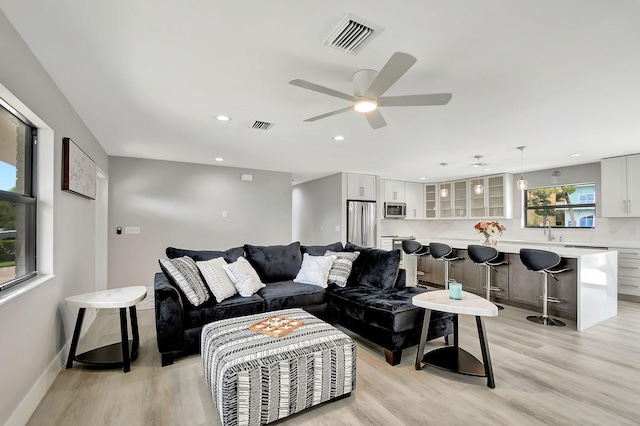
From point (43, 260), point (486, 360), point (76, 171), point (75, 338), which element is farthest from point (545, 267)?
point (76, 171)

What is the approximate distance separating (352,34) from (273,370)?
6.71 feet

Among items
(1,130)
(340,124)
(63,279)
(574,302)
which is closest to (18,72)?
(1,130)

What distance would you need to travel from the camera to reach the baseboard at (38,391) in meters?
1.77

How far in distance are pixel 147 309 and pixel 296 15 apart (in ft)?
13.8

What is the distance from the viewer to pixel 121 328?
2414mm

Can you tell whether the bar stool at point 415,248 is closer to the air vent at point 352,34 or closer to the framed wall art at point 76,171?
the air vent at point 352,34

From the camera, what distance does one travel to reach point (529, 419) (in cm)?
187

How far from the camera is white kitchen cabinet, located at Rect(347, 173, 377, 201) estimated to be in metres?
6.65

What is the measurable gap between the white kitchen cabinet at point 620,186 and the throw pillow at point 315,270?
5.07m

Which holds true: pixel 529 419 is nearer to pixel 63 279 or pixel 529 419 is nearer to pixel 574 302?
pixel 574 302

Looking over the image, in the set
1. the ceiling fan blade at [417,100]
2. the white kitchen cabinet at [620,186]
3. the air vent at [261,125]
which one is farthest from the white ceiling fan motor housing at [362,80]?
the white kitchen cabinet at [620,186]

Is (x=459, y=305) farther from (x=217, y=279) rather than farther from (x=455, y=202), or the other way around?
(x=455, y=202)

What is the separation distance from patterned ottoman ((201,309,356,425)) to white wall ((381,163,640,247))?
578cm

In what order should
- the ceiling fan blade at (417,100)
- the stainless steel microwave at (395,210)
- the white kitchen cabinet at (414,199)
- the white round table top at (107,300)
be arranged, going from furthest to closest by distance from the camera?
the white kitchen cabinet at (414,199) < the stainless steel microwave at (395,210) < the white round table top at (107,300) < the ceiling fan blade at (417,100)
